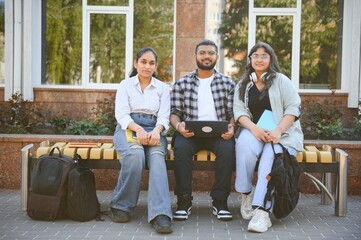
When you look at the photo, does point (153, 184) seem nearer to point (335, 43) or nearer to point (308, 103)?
point (308, 103)

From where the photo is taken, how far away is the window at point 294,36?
9.95m

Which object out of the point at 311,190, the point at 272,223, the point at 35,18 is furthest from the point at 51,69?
the point at 272,223

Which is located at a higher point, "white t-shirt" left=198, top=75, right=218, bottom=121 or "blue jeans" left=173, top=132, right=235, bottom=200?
"white t-shirt" left=198, top=75, right=218, bottom=121

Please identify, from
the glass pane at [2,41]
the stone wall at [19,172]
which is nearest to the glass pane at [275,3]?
the stone wall at [19,172]

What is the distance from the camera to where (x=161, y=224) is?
17.4 feet

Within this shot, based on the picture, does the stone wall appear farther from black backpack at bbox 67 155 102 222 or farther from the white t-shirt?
black backpack at bbox 67 155 102 222

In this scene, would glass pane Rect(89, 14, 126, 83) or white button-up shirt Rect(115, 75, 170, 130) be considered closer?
white button-up shirt Rect(115, 75, 170, 130)

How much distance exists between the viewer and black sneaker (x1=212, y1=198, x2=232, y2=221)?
5836mm

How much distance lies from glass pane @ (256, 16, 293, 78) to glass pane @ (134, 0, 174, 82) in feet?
4.98

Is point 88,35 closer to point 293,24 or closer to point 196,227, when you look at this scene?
point 293,24

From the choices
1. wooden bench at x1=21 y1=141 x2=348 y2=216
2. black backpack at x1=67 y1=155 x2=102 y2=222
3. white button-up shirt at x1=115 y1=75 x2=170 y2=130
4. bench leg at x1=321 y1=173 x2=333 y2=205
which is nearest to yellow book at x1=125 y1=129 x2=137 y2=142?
white button-up shirt at x1=115 y1=75 x2=170 y2=130

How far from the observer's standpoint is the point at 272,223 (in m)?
5.76

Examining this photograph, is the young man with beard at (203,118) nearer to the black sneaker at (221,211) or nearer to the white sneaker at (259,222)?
the black sneaker at (221,211)

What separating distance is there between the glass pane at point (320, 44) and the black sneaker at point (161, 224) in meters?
5.31
